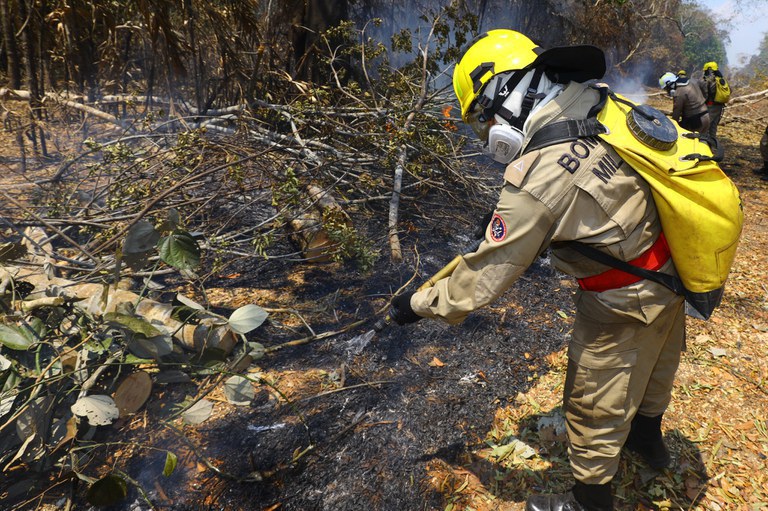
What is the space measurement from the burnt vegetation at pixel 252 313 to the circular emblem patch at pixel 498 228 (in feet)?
4.02

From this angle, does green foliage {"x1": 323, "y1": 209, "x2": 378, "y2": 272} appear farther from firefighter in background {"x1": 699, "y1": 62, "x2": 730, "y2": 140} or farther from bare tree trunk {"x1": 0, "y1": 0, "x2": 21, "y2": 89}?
firefighter in background {"x1": 699, "y1": 62, "x2": 730, "y2": 140}

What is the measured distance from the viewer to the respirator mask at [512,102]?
157 centimetres

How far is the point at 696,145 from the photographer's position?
5.06ft

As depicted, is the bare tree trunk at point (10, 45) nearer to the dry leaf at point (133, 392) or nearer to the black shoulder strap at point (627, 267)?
the dry leaf at point (133, 392)

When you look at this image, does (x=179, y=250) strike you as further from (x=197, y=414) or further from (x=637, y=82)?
(x=637, y=82)

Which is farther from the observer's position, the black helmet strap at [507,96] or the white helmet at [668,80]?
the white helmet at [668,80]

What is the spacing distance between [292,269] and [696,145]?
2836 millimetres

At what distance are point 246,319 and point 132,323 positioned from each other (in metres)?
0.50

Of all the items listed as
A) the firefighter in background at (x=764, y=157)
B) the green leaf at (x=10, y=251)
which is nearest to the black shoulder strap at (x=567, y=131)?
the green leaf at (x=10, y=251)

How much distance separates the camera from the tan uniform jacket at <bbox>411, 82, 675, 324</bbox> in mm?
1397

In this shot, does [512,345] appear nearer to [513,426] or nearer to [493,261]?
[513,426]

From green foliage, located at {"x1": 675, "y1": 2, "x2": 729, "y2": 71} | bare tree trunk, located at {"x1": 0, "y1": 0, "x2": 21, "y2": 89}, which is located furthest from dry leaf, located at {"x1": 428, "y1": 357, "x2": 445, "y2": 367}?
green foliage, located at {"x1": 675, "y1": 2, "x2": 729, "y2": 71}

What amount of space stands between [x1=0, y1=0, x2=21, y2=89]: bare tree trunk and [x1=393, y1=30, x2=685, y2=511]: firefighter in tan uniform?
18.2ft

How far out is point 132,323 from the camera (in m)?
1.95
